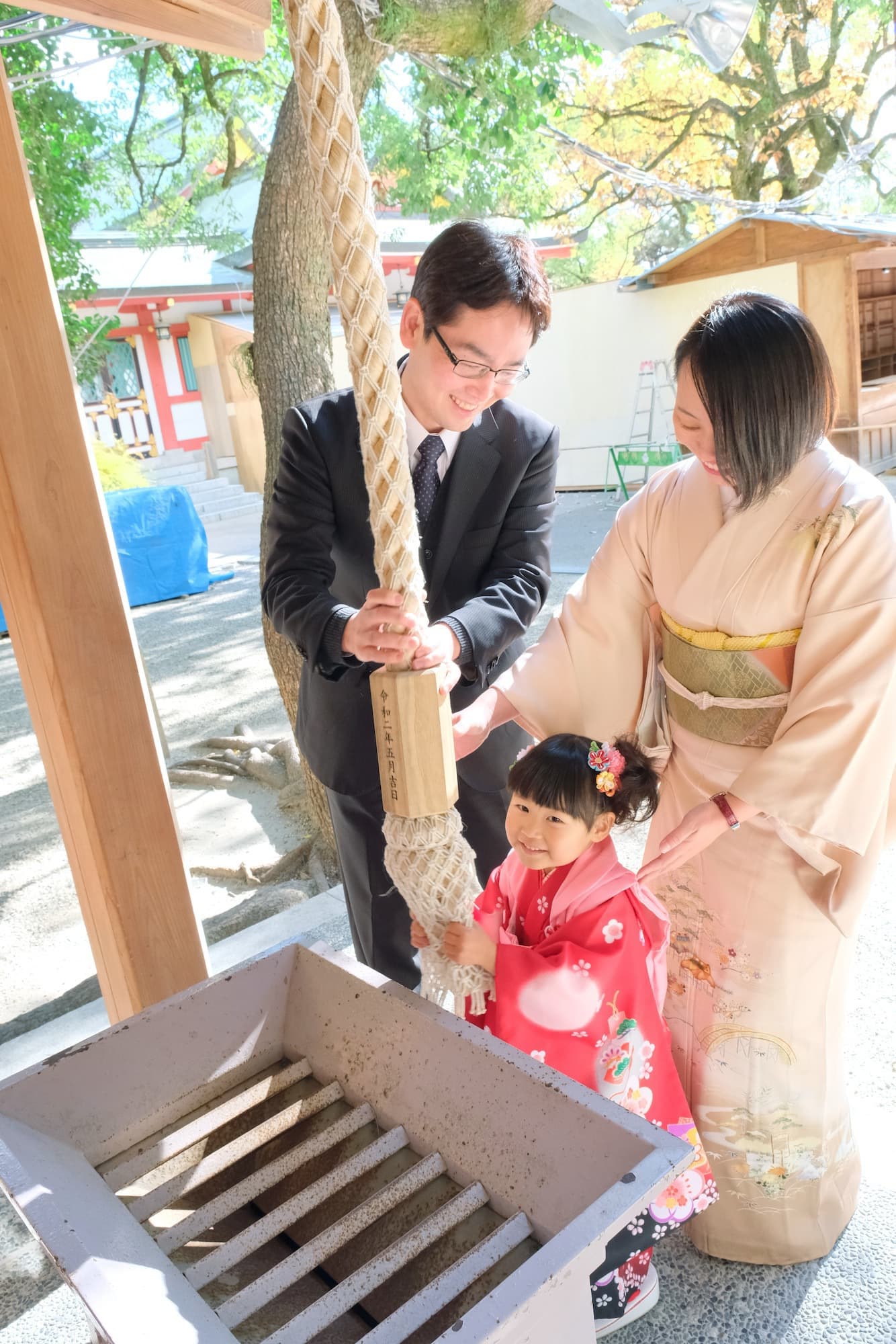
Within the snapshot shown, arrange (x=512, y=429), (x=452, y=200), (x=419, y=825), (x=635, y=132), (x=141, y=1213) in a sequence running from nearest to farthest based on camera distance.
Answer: (x=141, y=1213)
(x=419, y=825)
(x=512, y=429)
(x=452, y=200)
(x=635, y=132)

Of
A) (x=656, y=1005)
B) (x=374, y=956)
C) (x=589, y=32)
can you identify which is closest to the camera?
(x=656, y=1005)

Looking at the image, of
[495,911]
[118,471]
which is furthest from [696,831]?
[118,471]

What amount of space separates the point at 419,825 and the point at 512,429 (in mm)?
1002

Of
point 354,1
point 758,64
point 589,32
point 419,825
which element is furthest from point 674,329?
point 419,825

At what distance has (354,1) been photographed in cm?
347

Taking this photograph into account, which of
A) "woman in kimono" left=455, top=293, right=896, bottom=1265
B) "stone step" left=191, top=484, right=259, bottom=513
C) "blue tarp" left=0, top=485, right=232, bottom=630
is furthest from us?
"stone step" left=191, top=484, right=259, bottom=513

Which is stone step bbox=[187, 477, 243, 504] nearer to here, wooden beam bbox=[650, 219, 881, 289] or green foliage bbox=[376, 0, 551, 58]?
wooden beam bbox=[650, 219, 881, 289]

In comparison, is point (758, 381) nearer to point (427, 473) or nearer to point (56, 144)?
point (427, 473)

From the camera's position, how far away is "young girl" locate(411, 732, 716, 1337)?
5.06ft

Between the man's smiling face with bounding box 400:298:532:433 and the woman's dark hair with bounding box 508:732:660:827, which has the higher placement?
the man's smiling face with bounding box 400:298:532:433

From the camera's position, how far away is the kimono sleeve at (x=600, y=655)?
1797mm

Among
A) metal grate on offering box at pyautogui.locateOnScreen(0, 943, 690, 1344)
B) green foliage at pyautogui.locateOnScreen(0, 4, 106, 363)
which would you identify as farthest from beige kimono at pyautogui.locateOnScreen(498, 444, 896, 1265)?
green foliage at pyautogui.locateOnScreen(0, 4, 106, 363)

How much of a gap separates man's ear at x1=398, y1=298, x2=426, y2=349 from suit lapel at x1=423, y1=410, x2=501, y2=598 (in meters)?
0.22

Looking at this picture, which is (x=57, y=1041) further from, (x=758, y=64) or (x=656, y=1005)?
(x=758, y=64)
